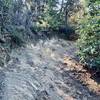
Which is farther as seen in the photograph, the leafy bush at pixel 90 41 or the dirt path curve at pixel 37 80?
the leafy bush at pixel 90 41

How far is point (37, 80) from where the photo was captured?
14422 millimetres

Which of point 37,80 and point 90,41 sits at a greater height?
point 90,41

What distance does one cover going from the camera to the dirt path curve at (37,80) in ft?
40.1

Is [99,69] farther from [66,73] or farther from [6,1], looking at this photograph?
[6,1]

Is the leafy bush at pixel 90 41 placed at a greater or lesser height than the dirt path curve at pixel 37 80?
greater

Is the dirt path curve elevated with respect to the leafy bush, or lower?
lower

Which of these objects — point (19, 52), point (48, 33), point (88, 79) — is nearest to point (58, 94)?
point (88, 79)

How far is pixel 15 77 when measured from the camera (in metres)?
13.8

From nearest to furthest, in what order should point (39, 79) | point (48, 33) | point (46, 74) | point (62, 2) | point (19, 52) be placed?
1. point (39, 79)
2. point (46, 74)
3. point (19, 52)
4. point (48, 33)
5. point (62, 2)

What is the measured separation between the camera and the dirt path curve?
1222 cm

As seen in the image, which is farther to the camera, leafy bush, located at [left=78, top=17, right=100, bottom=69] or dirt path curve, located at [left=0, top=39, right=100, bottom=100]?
leafy bush, located at [left=78, top=17, right=100, bottom=69]

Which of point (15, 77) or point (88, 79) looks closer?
point (15, 77)

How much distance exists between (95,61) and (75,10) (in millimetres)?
19012

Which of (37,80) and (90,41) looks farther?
(90,41)
